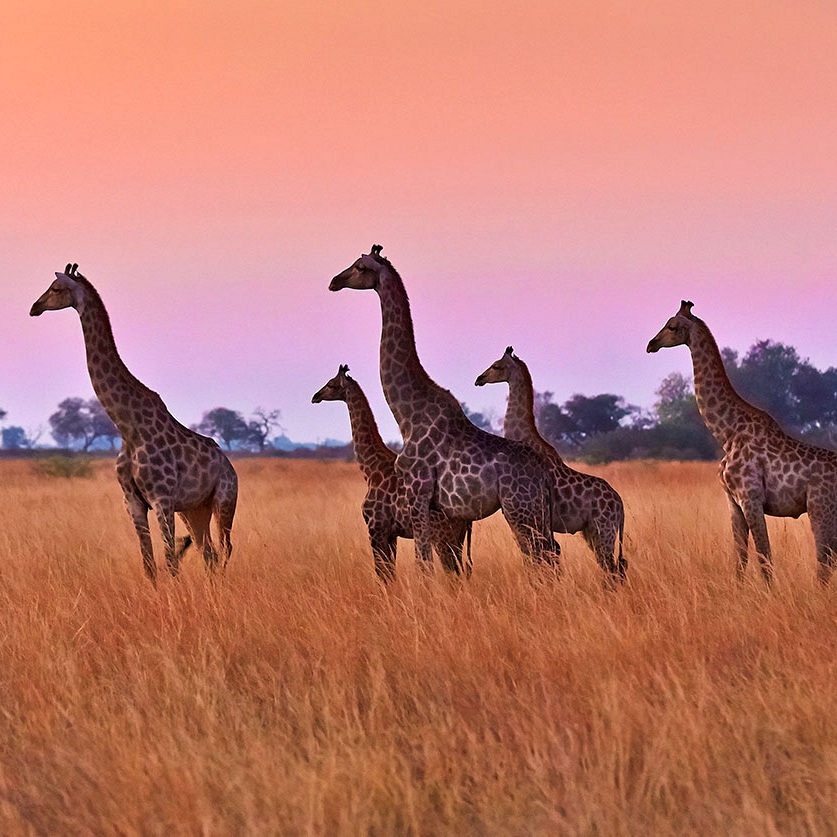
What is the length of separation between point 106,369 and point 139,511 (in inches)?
47.3

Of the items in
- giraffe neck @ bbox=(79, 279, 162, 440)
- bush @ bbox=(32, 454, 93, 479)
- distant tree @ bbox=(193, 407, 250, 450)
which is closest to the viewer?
giraffe neck @ bbox=(79, 279, 162, 440)

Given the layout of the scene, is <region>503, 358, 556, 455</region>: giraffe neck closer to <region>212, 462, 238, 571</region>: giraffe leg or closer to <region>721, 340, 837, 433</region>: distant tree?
<region>212, 462, 238, 571</region>: giraffe leg

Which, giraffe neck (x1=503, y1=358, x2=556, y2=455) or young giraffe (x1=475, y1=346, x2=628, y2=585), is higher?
giraffe neck (x1=503, y1=358, x2=556, y2=455)

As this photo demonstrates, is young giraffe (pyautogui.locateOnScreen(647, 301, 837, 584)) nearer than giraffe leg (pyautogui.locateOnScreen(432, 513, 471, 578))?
Yes

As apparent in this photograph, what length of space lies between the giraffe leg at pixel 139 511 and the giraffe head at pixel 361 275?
2.27 metres

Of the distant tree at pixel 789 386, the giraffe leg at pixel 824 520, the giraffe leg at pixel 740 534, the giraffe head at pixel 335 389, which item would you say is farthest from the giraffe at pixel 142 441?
the distant tree at pixel 789 386

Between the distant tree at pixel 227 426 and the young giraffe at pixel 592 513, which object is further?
the distant tree at pixel 227 426

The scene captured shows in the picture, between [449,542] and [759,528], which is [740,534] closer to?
[759,528]

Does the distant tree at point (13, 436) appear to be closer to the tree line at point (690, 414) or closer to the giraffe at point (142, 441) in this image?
the tree line at point (690, 414)

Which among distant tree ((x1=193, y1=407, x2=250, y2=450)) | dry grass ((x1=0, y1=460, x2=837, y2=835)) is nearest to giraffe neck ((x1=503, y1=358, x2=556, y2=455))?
dry grass ((x1=0, y1=460, x2=837, y2=835))

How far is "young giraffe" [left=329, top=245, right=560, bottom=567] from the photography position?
A: 8.89m

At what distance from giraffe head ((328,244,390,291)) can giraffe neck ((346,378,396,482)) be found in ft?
3.55

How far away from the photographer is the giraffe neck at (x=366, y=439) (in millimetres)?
9883

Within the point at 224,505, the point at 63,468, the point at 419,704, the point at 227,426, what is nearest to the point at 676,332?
the point at 224,505
